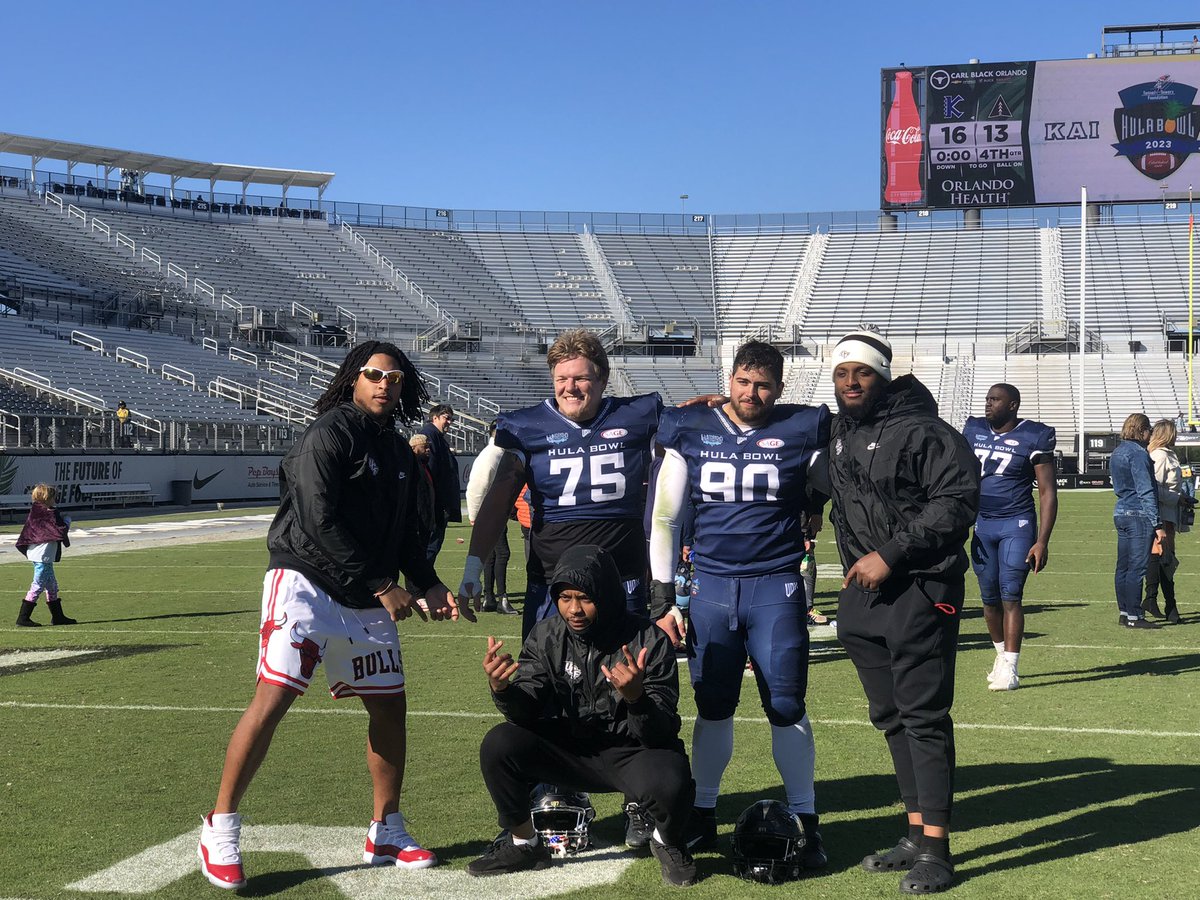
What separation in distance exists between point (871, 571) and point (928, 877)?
1.04 m

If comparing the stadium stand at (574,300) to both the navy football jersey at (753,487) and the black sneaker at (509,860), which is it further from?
the black sneaker at (509,860)

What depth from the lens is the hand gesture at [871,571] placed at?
179 inches

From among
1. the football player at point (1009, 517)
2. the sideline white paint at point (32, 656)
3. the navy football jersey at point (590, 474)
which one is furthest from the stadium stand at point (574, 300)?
the navy football jersey at point (590, 474)

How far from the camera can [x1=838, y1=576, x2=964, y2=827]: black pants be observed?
15.0 feet

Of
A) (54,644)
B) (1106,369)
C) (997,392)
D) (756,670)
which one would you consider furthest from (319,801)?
(1106,369)

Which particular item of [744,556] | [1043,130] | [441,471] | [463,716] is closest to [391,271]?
[1043,130]

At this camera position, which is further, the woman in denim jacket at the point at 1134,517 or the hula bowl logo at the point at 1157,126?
the hula bowl logo at the point at 1157,126

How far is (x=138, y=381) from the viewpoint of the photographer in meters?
36.4

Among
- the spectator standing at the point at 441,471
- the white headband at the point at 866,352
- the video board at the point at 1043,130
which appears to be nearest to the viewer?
the white headband at the point at 866,352

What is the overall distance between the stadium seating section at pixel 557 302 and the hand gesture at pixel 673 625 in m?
32.8

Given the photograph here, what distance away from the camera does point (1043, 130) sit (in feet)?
159

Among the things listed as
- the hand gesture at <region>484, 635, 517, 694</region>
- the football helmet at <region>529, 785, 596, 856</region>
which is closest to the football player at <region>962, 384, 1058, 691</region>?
the football helmet at <region>529, 785, 596, 856</region>

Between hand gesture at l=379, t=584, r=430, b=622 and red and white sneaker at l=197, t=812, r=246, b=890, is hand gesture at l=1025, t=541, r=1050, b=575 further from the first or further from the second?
red and white sneaker at l=197, t=812, r=246, b=890

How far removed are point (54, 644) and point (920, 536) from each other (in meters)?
8.29
